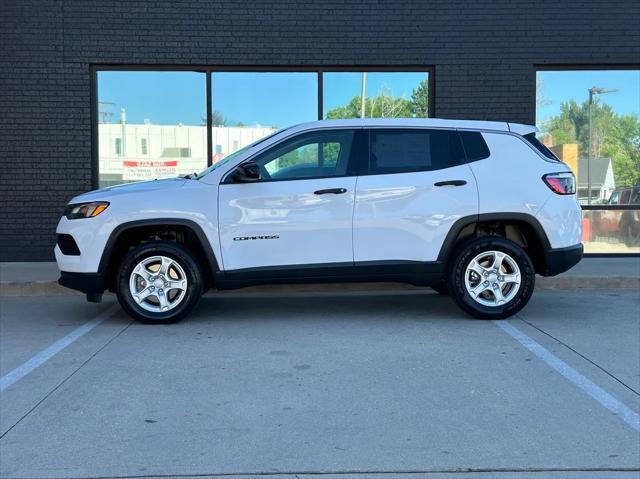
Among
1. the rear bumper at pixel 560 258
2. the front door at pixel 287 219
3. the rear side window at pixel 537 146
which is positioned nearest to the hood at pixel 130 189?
the front door at pixel 287 219

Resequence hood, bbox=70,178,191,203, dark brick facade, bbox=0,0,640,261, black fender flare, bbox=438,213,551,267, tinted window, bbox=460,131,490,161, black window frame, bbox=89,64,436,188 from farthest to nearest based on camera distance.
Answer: black window frame, bbox=89,64,436,188 < dark brick facade, bbox=0,0,640,261 < tinted window, bbox=460,131,490,161 < black fender flare, bbox=438,213,551,267 < hood, bbox=70,178,191,203

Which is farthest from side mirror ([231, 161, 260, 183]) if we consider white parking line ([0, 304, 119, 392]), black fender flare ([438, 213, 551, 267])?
white parking line ([0, 304, 119, 392])

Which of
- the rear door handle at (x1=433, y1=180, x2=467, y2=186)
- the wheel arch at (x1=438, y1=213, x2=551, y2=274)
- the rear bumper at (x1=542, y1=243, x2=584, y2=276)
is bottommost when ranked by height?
the rear bumper at (x1=542, y1=243, x2=584, y2=276)

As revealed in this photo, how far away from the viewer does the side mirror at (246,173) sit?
618cm

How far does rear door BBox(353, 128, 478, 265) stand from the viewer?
20.7 feet

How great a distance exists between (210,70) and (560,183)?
20.2ft

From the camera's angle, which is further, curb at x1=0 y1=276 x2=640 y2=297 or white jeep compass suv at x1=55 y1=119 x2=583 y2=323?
curb at x1=0 y1=276 x2=640 y2=297

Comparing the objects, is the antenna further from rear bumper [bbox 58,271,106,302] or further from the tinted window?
the tinted window

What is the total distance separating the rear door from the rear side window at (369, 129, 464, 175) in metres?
0.01

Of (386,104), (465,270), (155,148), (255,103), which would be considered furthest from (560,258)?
(155,148)

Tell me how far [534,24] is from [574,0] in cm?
74

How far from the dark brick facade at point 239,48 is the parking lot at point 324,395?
3907mm

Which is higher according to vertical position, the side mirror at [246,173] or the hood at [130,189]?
the side mirror at [246,173]

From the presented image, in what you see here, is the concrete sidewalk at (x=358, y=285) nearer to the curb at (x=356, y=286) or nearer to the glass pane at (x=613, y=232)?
the curb at (x=356, y=286)
